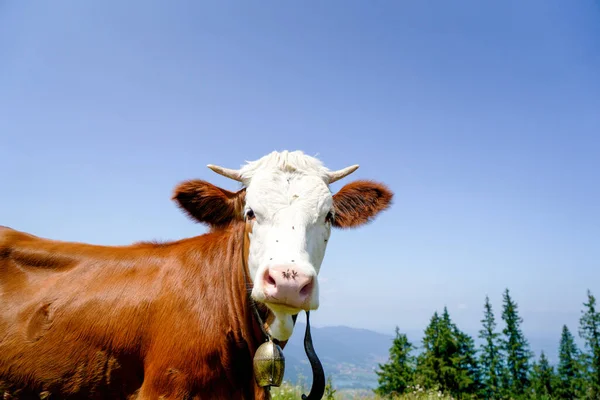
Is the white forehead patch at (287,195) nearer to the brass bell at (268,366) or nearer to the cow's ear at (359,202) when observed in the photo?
the cow's ear at (359,202)

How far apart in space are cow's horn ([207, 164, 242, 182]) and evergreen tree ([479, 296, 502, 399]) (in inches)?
2446

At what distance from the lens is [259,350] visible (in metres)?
3.45

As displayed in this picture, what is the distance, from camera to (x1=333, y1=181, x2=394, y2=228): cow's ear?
4.89 meters

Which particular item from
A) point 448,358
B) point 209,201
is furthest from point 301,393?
point 448,358

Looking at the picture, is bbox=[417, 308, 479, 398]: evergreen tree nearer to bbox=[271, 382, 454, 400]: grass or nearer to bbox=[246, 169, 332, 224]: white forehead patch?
bbox=[271, 382, 454, 400]: grass

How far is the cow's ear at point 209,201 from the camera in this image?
438 cm

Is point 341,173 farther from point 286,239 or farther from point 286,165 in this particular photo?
point 286,239

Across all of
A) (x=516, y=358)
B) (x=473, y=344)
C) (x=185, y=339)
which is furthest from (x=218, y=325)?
(x=516, y=358)

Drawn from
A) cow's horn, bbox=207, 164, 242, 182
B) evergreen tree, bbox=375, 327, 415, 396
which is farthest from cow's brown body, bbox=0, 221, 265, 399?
evergreen tree, bbox=375, 327, 415, 396

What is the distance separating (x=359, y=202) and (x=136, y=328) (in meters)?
2.93

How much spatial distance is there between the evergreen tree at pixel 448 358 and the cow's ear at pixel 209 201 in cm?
5176

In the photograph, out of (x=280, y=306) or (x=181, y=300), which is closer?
(x=280, y=306)

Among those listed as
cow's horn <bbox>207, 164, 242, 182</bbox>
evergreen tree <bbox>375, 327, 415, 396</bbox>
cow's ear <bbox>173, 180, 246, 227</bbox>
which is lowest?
evergreen tree <bbox>375, 327, 415, 396</bbox>

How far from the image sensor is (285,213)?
3531mm
